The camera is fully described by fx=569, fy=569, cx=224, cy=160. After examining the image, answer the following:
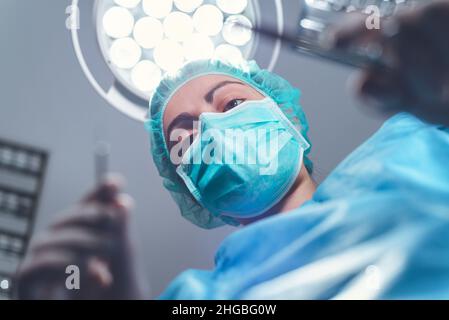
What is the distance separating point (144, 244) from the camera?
1.22 metres

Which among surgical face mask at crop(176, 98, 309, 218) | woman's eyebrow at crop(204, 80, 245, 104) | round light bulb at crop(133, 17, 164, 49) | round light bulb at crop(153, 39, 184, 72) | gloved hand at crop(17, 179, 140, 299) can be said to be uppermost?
round light bulb at crop(133, 17, 164, 49)

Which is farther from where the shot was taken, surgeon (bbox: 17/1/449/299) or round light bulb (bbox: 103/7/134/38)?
round light bulb (bbox: 103/7/134/38)

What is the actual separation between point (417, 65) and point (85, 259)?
73 centimetres

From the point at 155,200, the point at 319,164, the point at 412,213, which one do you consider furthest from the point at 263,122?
the point at 412,213

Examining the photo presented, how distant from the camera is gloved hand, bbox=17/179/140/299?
3.76 ft

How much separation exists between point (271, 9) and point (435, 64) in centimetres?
45

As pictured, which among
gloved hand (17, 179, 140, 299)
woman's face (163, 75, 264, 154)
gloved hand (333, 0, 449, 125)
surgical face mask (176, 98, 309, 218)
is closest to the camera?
gloved hand (333, 0, 449, 125)

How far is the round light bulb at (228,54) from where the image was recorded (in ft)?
4.49

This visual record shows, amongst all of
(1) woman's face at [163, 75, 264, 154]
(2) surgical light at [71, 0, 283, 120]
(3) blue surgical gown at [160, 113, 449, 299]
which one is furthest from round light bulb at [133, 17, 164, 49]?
(3) blue surgical gown at [160, 113, 449, 299]

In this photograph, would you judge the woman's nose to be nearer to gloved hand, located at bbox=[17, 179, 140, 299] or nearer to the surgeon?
the surgeon

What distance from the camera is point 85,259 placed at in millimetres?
1152

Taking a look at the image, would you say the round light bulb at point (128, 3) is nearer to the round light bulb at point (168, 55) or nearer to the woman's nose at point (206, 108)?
the round light bulb at point (168, 55)

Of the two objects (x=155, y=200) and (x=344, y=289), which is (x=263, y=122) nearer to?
(x=155, y=200)

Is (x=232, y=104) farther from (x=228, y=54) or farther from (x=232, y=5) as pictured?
(x=232, y=5)
